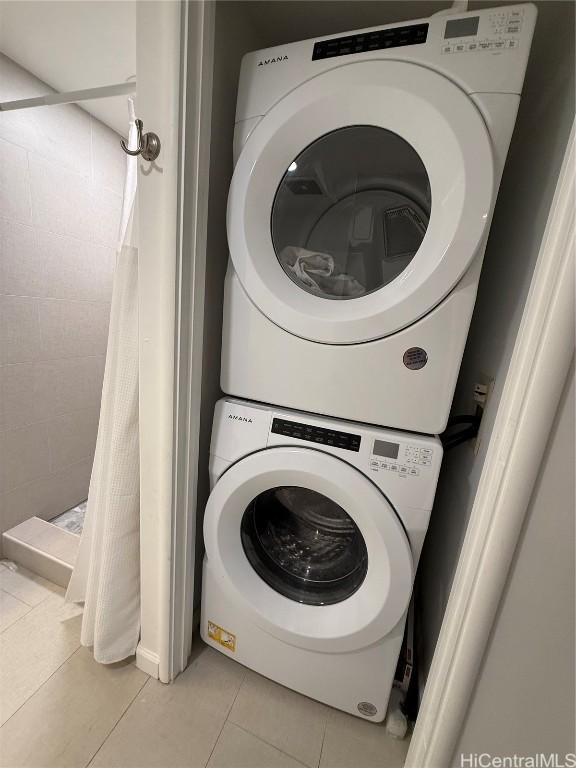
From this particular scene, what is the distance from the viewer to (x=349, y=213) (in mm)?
867

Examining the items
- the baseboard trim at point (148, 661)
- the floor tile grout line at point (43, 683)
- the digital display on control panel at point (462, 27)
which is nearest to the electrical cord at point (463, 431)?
the digital display on control panel at point (462, 27)

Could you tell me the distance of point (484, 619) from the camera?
0.55m

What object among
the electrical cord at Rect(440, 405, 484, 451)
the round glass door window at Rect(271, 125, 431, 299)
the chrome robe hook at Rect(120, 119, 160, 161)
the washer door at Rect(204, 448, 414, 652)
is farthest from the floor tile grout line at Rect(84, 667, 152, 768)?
the chrome robe hook at Rect(120, 119, 160, 161)

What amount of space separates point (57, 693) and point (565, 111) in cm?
195

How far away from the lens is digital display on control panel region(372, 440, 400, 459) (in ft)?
2.38

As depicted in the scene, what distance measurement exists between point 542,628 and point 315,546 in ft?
2.17

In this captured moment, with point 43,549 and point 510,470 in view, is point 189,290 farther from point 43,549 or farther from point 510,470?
point 43,549

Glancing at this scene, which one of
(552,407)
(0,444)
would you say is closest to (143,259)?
(552,407)

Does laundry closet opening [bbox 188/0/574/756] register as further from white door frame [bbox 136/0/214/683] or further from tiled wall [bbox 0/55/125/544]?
tiled wall [bbox 0/55/125/544]

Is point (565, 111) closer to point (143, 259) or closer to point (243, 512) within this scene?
point (143, 259)

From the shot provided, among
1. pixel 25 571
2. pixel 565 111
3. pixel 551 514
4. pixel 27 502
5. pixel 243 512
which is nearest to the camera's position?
pixel 551 514

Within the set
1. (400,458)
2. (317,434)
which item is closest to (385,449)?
(400,458)

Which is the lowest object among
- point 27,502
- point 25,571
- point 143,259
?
point 25,571

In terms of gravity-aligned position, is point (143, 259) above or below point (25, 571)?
above
